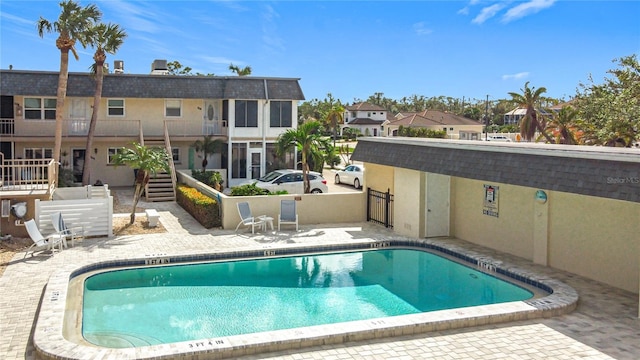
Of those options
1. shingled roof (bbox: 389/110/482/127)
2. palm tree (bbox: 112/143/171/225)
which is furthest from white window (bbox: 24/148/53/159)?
shingled roof (bbox: 389/110/482/127)

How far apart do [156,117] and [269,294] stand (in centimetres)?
2026

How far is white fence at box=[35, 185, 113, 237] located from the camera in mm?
17391

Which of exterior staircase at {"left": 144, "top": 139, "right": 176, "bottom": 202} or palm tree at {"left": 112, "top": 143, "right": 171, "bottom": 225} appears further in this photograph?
exterior staircase at {"left": 144, "top": 139, "right": 176, "bottom": 202}

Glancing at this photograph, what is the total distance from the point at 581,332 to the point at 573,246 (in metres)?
4.60

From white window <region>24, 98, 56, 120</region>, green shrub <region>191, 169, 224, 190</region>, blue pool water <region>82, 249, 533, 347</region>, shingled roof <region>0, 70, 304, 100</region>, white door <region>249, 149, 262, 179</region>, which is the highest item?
shingled roof <region>0, 70, 304, 100</region>

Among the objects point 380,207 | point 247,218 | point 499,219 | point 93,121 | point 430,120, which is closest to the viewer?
point 499,219

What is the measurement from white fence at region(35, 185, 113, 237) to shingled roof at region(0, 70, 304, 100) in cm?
1298

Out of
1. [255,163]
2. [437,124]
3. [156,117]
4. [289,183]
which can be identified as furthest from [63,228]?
[437,124]

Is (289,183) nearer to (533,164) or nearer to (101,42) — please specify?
(101,42)

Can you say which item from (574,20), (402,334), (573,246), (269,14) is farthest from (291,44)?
(402,334)

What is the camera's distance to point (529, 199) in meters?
15.8

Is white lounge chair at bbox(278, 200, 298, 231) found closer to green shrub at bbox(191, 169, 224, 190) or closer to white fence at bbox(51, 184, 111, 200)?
white fence at bbox(51, 184, 111, 200)

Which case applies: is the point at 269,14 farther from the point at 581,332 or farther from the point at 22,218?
the point at 581,332

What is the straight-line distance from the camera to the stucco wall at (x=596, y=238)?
1295 cm
